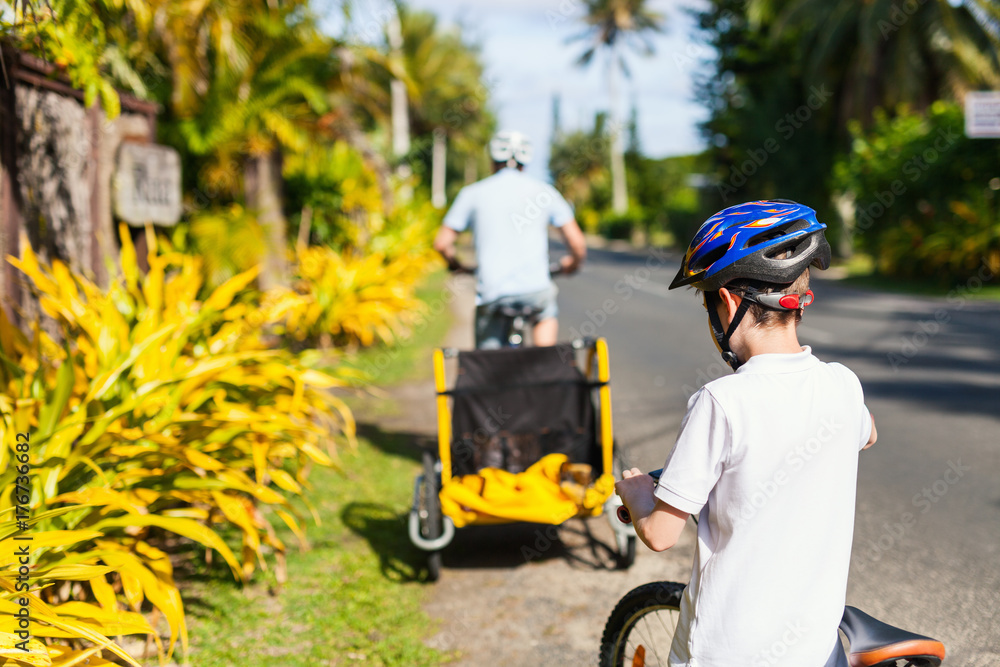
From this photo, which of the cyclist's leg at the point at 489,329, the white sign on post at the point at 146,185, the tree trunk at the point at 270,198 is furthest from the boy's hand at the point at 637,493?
the tree trunk at the point at 270,198

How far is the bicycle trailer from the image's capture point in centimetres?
390

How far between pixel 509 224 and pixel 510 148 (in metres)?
0.41

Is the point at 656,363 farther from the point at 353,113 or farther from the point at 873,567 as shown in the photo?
the point at 353,113

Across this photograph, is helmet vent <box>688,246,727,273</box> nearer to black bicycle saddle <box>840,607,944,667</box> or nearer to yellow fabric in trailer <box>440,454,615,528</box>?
black bicycle saddle <box>840,607,944,667</box>

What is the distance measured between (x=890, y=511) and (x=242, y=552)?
137 inches

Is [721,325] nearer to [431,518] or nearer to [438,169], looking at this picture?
[431,518]

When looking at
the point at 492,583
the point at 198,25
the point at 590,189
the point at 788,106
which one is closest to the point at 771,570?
the point at 492,583

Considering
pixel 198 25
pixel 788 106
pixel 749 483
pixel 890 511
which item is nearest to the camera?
pixel 749 483

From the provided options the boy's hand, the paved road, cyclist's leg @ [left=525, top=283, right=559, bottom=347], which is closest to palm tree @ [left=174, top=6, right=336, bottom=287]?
the paved road

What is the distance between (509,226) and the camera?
4531mm

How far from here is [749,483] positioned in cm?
164

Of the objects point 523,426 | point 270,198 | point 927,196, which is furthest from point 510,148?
point 927,196

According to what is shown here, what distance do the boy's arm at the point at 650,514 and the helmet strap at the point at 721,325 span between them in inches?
12.5

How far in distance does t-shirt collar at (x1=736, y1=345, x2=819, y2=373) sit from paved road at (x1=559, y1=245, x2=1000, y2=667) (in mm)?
2066
